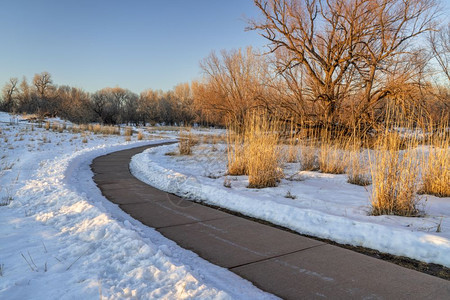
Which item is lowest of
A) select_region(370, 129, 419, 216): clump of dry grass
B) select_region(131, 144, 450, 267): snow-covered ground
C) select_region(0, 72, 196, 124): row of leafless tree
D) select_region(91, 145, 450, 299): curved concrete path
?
select_region(91, 145, 450, 299): curved concrete path

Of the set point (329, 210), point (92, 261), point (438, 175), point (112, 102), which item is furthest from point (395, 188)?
point (112, 102)

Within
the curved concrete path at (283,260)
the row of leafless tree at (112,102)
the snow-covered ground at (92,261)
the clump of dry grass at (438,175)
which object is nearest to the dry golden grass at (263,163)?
the curved concrete path at (283,260)

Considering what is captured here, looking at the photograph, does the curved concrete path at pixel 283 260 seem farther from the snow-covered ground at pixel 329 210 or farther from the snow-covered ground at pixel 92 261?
the snow-covered ground at pixel 329 210

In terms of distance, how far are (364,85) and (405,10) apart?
335cm

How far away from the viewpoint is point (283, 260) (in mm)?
3361

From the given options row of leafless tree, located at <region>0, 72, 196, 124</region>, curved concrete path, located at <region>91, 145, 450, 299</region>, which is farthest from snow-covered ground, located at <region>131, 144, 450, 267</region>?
row of leafless tree, located at <region>0, 72, 196, 124</region>

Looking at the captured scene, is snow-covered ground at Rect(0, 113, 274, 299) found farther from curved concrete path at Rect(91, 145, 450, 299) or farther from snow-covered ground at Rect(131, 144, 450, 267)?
snow-covered ground at Rect(131, 144, 450, 267)

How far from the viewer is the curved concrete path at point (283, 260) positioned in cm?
271

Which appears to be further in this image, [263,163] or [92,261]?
[263,163]

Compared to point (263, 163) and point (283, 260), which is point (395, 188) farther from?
point (263, 163)

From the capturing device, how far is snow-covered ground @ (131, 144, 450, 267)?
359 centimetres

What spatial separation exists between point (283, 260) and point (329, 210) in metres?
1.86

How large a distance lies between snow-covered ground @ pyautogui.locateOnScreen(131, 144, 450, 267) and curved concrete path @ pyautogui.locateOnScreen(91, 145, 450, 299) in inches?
15.2

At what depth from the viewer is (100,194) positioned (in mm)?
6625
